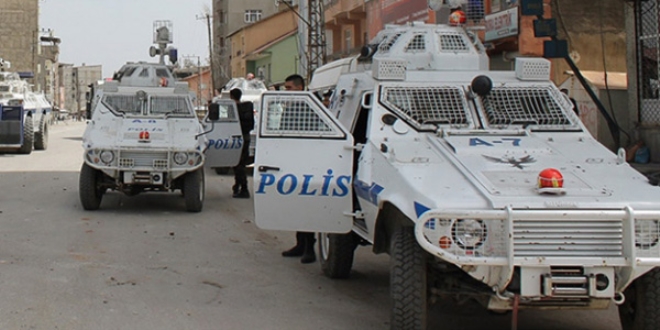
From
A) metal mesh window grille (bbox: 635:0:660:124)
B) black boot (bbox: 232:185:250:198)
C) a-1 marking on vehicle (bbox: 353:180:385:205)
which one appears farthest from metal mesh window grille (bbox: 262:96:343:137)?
metal mesh window grille (bbox: 635:0:660:124)

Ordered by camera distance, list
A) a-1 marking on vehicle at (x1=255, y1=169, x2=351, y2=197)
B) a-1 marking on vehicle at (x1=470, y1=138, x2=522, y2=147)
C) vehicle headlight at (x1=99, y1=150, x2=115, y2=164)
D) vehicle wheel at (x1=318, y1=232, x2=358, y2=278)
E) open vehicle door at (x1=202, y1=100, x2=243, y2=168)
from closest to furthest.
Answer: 1. a-1 marking on vehicle at (x1=470, y1=138, x2=522, y2=147)
2. a-1 marking on vehicle at (x1=255, y1=169, x2=351, y2=197)
3. vehicle wheel at (x1=318, y1=232, x2=358, y2=278)
4. vehicle headlight at (x1=99, y1=150, x2=115, y2=164)
5. open vehicle door at (x1=202, y1=100, x2=243, y2=168)

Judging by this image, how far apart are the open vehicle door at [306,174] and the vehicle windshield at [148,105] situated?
6.32 m

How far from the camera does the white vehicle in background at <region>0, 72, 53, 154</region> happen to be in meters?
21.7

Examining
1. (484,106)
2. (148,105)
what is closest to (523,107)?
(484,106)

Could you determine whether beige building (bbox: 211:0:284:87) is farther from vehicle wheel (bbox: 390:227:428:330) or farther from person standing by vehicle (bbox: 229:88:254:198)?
vehicle wheel (bbox: 390:227:428:330)

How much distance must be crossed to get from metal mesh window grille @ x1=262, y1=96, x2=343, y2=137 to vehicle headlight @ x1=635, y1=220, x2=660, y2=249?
2.44 meters

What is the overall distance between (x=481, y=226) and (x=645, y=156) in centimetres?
869

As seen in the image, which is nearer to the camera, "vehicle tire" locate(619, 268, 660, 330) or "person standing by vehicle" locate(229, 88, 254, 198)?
"vehicle tire" locate(619, 268, 660, 330)

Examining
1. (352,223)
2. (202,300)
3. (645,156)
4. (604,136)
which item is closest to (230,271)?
(202,300)

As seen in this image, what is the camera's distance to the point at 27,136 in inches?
882

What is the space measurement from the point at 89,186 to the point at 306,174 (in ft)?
19.6

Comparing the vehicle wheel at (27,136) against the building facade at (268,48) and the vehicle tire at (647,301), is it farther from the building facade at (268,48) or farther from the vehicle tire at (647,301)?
the building facade at (268,48)

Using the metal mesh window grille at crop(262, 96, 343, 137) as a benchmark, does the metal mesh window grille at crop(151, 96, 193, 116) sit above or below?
above

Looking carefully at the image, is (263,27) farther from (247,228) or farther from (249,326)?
(249,326)
